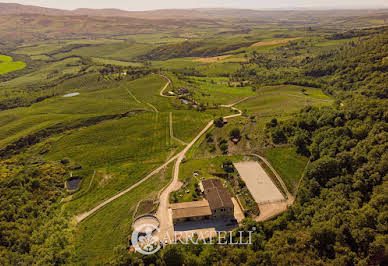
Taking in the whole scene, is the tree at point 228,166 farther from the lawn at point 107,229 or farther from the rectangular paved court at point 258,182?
the lawn at point 107,229

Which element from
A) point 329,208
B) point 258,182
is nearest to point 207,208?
point 258,182

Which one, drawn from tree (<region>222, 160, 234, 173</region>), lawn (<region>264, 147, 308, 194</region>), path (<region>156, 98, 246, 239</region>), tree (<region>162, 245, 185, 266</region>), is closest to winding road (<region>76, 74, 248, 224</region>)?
path (<region>156, 98, 246, 239</region>)

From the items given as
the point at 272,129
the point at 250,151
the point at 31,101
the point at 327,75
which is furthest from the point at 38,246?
the point at 327,75

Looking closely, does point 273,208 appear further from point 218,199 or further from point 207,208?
point 207,208

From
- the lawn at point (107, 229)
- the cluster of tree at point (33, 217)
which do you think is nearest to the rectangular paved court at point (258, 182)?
the lawn at point (107, 229)

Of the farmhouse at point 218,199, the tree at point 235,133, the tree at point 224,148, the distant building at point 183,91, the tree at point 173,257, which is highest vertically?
the distant building at point 183,91

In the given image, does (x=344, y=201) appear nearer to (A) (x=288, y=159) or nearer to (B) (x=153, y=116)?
(A) (x=288, y=159)
